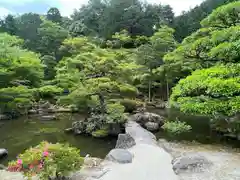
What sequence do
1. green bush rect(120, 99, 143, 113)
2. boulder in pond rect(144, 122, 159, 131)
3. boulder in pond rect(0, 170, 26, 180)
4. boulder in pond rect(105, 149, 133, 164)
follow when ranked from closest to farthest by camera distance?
boulder in pond rect(0, 170, 26, 180) < boulder in pond rect(105, 149, 133, 164) < boulder in pond rect(144, 122, 159, 131) < green bush rect(120, 99, 143, 113)

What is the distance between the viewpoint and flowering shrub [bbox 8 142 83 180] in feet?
16.2

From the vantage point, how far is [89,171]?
19.1 feet

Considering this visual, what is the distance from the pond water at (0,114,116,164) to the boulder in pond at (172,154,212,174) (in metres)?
2.94

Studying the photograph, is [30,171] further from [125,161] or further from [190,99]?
[190,99]

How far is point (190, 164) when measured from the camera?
5918 mm

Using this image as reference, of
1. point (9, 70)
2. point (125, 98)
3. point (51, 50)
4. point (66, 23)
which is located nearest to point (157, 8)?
point (66, 23)

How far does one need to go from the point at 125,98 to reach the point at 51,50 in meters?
12.7

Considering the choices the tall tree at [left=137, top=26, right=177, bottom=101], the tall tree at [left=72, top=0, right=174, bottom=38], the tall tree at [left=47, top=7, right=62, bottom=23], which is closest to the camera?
the tall tree at [left=137, top=26, right=177, bottom=101]

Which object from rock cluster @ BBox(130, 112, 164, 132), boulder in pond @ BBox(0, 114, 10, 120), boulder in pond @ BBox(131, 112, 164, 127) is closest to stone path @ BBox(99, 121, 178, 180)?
rock cluster @ BBox(130, 112, 164, 132)

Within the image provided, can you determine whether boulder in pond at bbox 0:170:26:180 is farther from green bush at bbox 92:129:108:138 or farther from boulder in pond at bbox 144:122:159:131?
boulder in pond at bbox 144:122:159:131

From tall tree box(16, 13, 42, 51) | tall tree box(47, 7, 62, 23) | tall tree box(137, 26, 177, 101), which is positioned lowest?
tall tree box(137, 26, 177, 101)

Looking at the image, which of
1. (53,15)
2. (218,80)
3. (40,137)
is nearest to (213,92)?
(218,80)

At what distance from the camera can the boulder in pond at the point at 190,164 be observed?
5812 millimetres

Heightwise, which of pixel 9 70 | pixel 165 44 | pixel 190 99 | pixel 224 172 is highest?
pixel 165 44
